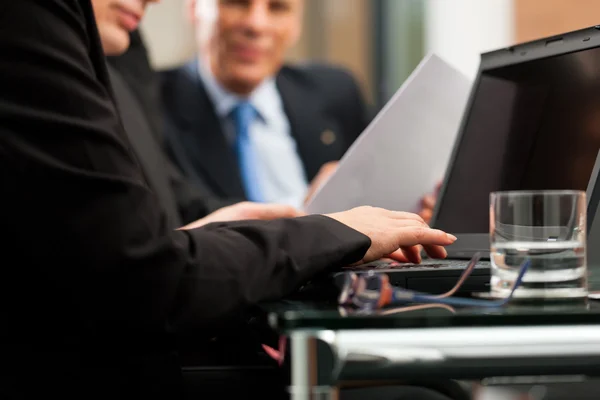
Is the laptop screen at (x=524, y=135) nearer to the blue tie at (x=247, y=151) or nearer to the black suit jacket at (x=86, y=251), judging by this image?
the black suit jacket at (x=86, y=251)

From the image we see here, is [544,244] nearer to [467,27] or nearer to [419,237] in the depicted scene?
[419,237]

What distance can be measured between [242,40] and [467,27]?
1.05 metres

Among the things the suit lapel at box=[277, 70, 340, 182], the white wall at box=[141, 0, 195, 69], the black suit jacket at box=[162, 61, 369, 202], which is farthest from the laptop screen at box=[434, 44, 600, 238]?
the white wall at box=[141, 0, 195, 69]

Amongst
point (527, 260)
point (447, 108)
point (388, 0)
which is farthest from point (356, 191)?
point (388, 0)

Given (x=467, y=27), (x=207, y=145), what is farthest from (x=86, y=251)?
(x=467, y=27)

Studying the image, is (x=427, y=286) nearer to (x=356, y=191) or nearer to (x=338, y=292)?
(x=338, y=292)

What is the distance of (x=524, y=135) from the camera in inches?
40.4

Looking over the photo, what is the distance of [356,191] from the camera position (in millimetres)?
1124

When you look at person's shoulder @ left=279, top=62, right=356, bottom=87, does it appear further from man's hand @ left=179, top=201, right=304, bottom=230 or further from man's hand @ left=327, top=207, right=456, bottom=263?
man's hand @ left=327, top=207, right=456, bottom=263

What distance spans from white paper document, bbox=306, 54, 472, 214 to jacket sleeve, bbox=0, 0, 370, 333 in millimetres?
431

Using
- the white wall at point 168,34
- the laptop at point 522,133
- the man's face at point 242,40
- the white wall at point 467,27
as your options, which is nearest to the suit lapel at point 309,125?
the man's face at point 242,40

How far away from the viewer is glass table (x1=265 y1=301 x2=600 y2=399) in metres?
0.52

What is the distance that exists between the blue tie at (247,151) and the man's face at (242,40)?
0.21 feet

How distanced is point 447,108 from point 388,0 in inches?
119
